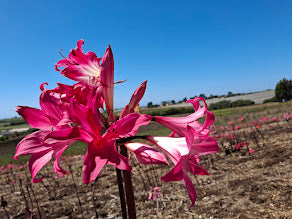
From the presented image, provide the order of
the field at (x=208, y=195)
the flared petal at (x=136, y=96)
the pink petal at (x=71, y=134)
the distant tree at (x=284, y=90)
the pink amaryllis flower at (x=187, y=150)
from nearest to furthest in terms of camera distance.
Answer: the pink petal at (x=71, y=134) < the pink amaryllis flower at (x=187, y=150) < the flared petal at (x=136, y=96) < the field at (x=208, y=195) < the distant tree at (x=284, y=90)

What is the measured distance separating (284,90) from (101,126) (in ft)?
135

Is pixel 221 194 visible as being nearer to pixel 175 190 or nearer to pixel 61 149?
pixel 175 190

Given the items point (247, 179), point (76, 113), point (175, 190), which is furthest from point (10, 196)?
point (76, 113)

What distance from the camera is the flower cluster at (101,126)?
79 cm

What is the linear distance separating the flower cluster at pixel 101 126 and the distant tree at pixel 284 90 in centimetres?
3873

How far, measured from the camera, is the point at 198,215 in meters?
3.20

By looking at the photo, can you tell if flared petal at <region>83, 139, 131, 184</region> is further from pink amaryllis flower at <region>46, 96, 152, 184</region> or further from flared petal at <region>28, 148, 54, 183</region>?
flared petal at <region>28, 148, 54, 183</region>

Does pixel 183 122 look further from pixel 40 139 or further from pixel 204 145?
pixel 40 139

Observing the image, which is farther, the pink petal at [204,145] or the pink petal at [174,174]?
the pink petal at [204,145]

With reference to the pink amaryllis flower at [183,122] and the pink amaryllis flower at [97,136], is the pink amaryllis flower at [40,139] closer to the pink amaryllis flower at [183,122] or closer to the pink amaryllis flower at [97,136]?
the pink amaryllis flower at [97,136]

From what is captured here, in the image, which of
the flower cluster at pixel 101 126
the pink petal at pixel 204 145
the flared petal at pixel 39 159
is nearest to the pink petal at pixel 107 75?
the flower cluster at pixel 101 126

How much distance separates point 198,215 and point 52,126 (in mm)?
2956

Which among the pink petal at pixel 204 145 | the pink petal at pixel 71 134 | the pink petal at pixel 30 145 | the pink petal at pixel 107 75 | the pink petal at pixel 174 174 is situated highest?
the pink petal at pixel 107 75

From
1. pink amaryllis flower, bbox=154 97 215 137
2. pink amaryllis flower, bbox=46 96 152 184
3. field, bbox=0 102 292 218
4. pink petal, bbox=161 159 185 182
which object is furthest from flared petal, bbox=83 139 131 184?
field, bbox=0 102 292 218
